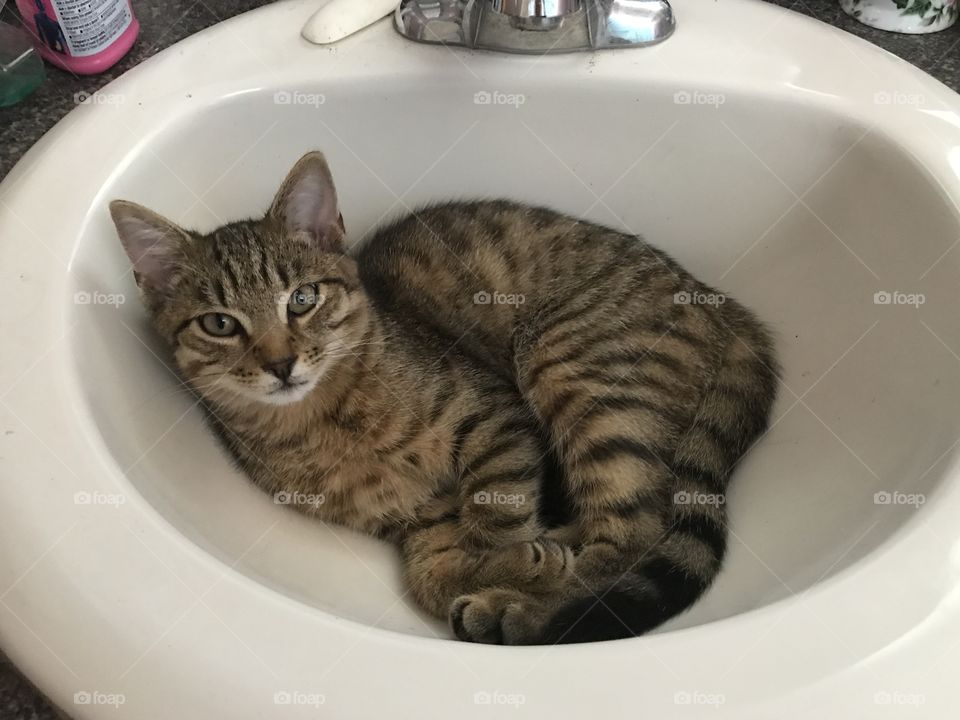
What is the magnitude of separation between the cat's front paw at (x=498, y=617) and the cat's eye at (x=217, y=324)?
1.41 ft

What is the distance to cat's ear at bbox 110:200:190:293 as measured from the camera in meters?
0.94

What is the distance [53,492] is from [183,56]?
26.3 inches

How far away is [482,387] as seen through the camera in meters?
1.17

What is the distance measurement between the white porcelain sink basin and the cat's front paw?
7cm

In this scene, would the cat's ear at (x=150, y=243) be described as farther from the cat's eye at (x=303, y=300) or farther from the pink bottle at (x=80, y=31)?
the pink bottle at (x=80, y=31)

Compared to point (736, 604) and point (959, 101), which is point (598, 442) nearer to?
point (736, 604)

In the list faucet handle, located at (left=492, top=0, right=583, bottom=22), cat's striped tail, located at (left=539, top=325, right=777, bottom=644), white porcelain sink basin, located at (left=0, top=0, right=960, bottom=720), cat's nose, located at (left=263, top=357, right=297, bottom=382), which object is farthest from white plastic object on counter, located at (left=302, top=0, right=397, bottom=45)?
cat's striped tail, located at (left=539, top=325, right=777, bottom=644)

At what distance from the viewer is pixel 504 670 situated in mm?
661

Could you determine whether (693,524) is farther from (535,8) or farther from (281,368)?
(535,8)

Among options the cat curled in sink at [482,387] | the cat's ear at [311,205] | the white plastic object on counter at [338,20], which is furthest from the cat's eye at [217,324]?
the white plastic object on counter at [338,20]

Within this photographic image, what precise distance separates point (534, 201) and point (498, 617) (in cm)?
65

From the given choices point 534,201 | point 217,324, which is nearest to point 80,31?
point 217,324

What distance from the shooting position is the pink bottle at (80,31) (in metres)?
1.13

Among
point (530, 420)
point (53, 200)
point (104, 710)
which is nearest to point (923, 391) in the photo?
point (530, 420)
